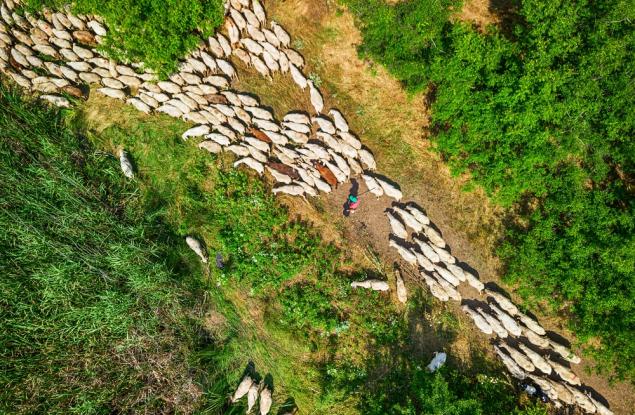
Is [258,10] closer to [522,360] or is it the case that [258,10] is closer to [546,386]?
[522,360]

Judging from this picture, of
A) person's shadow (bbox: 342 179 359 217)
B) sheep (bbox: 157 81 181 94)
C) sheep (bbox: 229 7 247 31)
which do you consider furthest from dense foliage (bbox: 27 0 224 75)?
person's shadow (bbox: 342 179 359 217)

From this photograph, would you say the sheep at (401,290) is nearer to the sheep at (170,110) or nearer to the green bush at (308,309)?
the green bush at (308,309)

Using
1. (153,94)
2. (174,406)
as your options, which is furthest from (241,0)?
(174,406)

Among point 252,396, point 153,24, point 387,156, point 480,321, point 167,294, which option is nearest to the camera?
point 153,24

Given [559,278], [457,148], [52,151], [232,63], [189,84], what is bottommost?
[52,151]

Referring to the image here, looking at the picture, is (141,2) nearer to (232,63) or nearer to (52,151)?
(232,63)

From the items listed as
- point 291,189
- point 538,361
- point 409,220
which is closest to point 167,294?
point 291,189

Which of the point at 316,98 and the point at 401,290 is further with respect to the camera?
the point at 316,98
